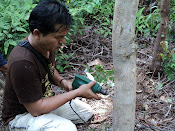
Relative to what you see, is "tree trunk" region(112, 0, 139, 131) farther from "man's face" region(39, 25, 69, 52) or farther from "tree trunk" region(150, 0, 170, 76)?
"tree trunk" region(150, 0, 170, 76)

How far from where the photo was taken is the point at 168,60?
311cm

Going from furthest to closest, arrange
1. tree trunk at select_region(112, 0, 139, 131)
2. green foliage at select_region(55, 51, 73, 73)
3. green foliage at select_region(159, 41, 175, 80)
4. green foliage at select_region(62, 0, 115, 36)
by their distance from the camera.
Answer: green foliage at select_region(55, 51, 73, 73) < green foliage at select_region(62, 0, 115, 36) < green foliage at select_region(159, 41, 175, 80) < tree trunk at select_region(112, 0, 139, 131)

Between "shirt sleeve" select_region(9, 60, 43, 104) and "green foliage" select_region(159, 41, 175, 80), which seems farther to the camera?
"green foliage" select_region(159, 41, 175, 80)

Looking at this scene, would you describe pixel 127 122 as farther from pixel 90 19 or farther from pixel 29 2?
pixel 90 19

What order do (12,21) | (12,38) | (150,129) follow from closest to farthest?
(150,129), (12,21), (12,38)

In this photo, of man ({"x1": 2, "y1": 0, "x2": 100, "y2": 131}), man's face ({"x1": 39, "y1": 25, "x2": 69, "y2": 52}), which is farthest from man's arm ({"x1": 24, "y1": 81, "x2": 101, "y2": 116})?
man's face ({"x1": 39, "y1": 25, "x2": 69, "y2": 52})

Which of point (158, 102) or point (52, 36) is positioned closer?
point (52, 36)

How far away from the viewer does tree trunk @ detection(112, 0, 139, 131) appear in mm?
1344

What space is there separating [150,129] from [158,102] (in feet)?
1.97

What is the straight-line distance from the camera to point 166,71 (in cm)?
307

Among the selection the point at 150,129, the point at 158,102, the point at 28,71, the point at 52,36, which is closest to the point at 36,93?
the point at 28,71

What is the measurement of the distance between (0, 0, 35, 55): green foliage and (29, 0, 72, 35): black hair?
1.38 meters

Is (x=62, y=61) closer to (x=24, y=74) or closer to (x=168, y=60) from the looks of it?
(x=168, y=60)

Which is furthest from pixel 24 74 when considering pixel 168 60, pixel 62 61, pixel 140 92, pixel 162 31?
pixel 168 60
